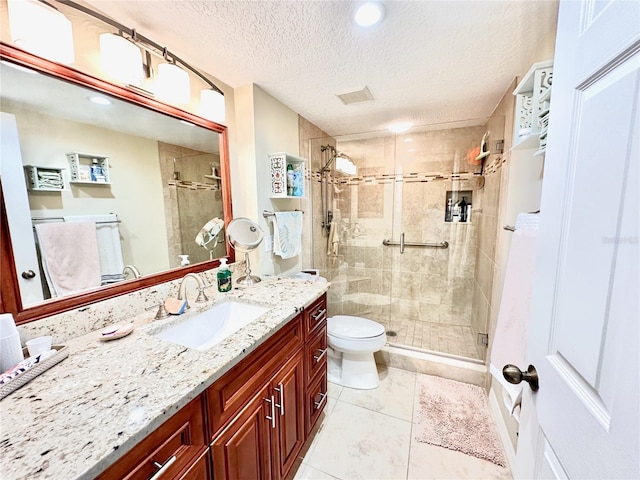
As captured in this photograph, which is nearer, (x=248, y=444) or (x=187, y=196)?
(x=248, y=444)

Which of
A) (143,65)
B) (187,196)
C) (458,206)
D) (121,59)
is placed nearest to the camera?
(121,59)

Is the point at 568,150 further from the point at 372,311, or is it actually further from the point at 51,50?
the point at 372,311

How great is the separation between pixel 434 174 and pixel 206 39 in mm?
2312

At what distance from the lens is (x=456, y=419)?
1.66m

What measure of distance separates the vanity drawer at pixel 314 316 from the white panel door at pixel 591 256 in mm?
950

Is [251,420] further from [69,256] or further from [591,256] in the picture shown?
[591,256]

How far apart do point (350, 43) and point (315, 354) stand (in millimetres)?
1704

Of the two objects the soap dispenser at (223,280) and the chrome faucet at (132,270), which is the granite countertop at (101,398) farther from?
the soap dispenser at (223,280)

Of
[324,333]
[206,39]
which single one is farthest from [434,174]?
[206,39]

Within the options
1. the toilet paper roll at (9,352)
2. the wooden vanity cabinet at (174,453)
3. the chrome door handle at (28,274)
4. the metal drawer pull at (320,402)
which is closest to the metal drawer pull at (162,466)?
the wooden vanity cabinet at (174,453)

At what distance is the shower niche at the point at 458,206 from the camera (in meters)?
2.59

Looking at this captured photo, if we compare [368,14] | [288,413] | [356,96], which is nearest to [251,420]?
[288,413]

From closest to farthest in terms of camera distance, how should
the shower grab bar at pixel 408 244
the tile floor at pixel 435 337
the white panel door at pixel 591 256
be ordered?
the white panel door at pixel 591 256
the tile floor at pixel 435 337
the shower grab bar at pixel 408 244

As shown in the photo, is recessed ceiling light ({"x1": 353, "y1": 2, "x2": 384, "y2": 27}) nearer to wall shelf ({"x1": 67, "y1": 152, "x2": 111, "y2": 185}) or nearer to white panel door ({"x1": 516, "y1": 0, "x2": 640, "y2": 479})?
white panel door ({"x1": 516, "y1": 0, "x2": 640, "y2": 479})
